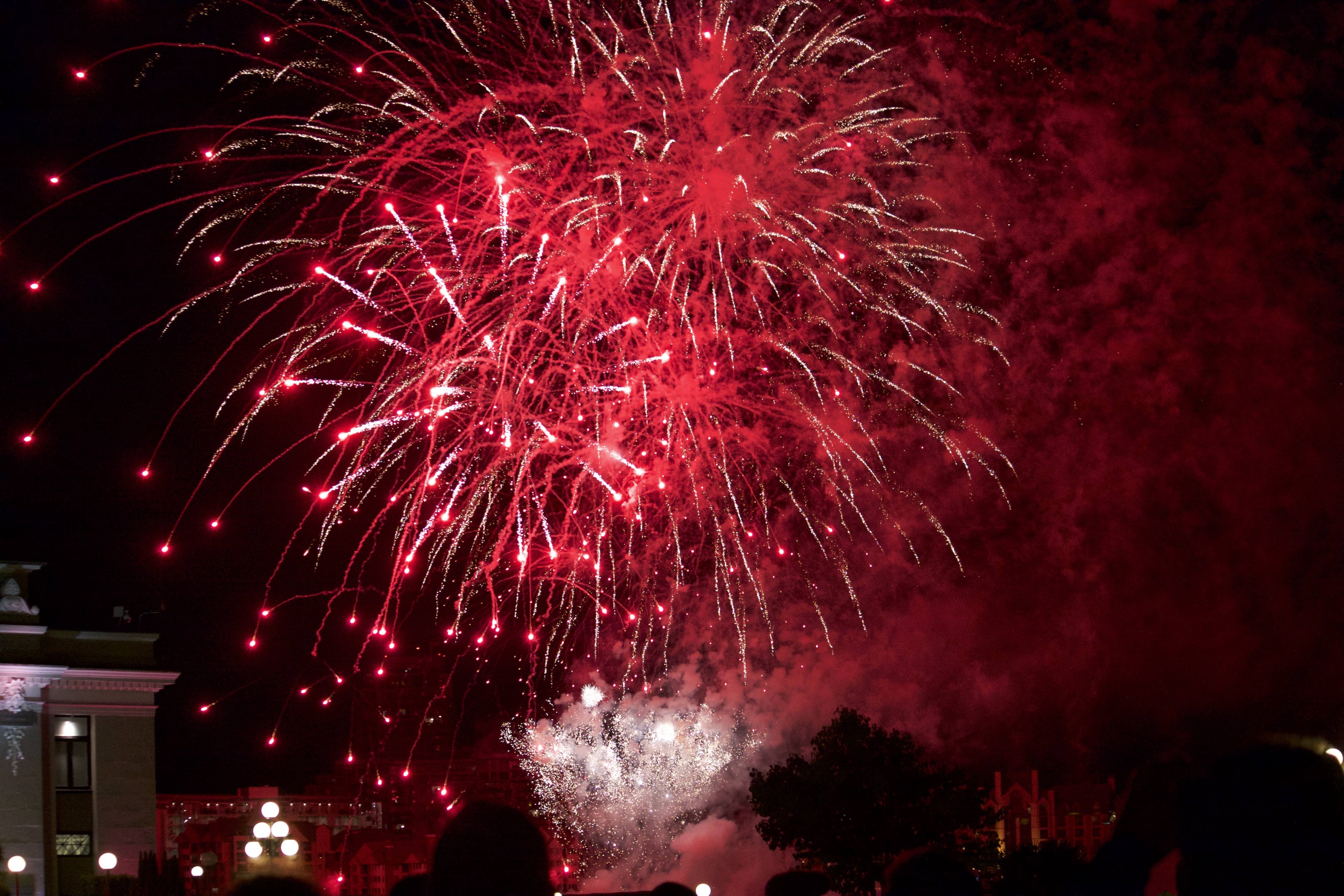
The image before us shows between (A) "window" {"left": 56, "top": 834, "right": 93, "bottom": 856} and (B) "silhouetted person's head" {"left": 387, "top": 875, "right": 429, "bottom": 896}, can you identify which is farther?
(A) "window" {"left": 56, "top": 834, "right": 93, "bottom": 856}

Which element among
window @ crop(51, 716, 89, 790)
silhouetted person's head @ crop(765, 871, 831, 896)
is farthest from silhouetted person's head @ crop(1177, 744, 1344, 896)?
window @ crop(51, 716, 89, 790)

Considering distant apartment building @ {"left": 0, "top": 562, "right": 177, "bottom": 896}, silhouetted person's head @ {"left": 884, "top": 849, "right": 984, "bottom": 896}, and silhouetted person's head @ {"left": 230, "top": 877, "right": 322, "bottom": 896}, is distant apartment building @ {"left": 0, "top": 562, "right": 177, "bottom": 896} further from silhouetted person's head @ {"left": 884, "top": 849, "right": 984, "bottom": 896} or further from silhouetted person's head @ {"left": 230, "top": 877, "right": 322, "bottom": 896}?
silhouetted person's head @ {"left": 230, "top": 877, "right": 322, "bottom": 896}

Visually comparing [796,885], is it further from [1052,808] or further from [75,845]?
[1052,808]

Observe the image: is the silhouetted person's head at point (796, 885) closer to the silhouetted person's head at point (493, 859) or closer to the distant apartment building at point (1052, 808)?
the silhouetted person's head at point (493, 859)

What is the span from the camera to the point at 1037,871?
22.8 feet

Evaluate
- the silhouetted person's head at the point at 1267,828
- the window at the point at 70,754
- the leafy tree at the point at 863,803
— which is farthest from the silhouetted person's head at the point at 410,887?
the leafy tree at the point at 863,803

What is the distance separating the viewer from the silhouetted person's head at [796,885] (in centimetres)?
597

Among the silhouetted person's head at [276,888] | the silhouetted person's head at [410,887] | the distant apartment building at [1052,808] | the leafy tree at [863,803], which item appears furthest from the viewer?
the distant apartment building at [1052,808]

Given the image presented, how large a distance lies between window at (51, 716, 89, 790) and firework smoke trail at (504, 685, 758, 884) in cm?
1058

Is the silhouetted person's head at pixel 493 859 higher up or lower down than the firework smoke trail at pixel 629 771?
lower down

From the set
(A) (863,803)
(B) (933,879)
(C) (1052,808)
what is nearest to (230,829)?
(A) (863,803)

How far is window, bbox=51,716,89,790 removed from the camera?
87.1 ft

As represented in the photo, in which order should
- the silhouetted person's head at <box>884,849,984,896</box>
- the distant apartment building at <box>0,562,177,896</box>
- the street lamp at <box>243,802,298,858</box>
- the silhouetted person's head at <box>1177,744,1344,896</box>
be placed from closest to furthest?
the silhouetted person's head at <box>1177,744,1344,896</box> < the silhouetted person's head at <box>884,849,984,896</box> < the street lamp at <box>243,802,298,858</box> < the distant apartment building at <box>0,562,177,896</box>

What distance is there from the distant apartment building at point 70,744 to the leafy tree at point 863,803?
15124 millimetres
